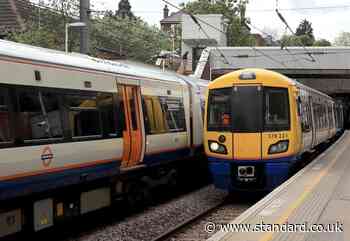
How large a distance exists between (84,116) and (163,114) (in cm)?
371

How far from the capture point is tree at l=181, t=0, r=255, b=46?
64688mm

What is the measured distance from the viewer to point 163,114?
13391 millimetres

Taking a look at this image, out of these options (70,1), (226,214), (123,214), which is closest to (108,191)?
(123,214)

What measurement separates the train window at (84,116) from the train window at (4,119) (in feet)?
5.38

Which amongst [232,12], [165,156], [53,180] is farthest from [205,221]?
[232,12]

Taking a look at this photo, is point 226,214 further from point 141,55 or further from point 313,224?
point 141,55

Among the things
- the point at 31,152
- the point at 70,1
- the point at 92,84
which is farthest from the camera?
the point at 70,1

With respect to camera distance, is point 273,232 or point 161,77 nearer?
point 273,232

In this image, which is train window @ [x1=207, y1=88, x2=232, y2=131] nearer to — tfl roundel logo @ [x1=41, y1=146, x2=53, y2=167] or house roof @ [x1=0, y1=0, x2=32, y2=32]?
tfl roundel logo @ [x1=41, y1=146, x2=53, y2=167]

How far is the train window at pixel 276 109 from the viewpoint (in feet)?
43.2

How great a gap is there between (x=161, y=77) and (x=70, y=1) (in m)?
30.4

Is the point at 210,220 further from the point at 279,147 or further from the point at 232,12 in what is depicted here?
the point at 232,12

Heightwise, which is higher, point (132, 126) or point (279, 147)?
point (132, 126)

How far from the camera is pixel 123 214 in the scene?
12.4 metres
